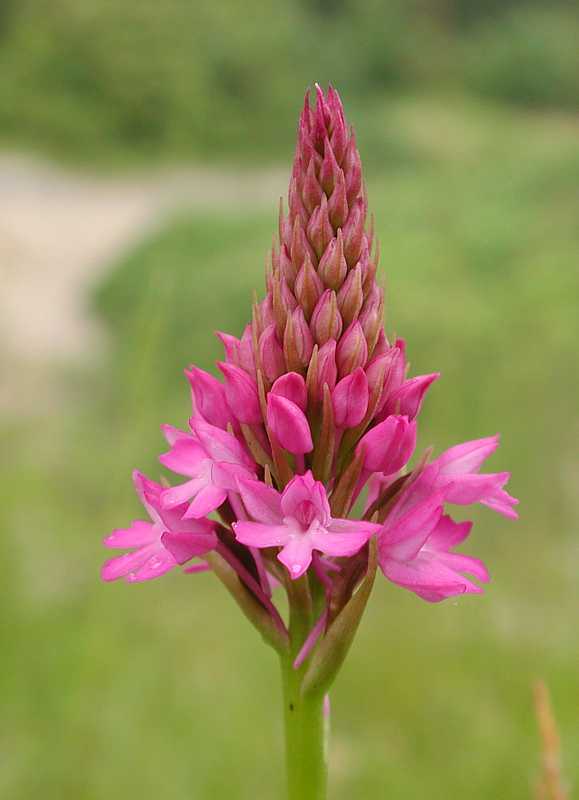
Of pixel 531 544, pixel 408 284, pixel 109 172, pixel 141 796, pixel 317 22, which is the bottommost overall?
pixel 141 796

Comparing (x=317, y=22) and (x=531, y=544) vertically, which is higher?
(x=317, y=22)

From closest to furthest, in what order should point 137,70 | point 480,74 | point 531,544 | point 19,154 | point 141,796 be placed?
point 141,796 < point 531,544 < point 137,70 < point 19,154 < point 480,74

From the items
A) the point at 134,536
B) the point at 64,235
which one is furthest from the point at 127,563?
the point at 64,235

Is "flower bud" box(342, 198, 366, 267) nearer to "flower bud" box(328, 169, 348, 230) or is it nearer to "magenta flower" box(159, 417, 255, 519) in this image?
"flower bud" box(328, 169, 348, 230)

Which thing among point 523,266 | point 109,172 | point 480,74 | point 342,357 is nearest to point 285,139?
point 109,172

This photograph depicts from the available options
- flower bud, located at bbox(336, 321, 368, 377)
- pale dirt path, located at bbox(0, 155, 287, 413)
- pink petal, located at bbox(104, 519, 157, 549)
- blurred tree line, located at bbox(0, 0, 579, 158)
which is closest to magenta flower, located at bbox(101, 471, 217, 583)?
pink petal, located at bbox(104, 519, 157, 549)

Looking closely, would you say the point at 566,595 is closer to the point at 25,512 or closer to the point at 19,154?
the point at 25,512

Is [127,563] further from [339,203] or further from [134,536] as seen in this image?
[339,203]
